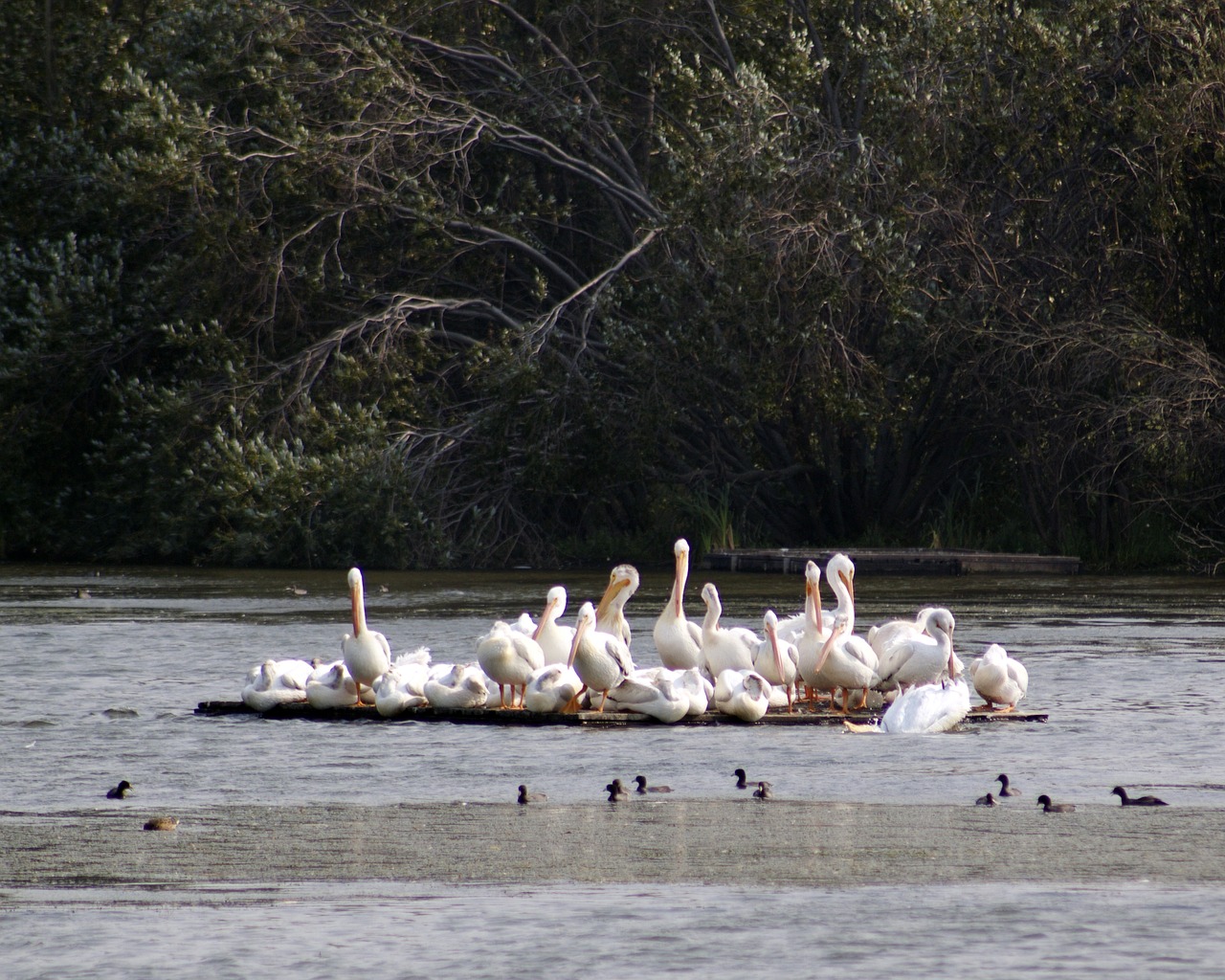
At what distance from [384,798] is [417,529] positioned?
18.6 metres

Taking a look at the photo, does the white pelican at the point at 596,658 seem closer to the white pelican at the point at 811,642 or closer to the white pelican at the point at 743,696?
the white pelican at the point at 743,696

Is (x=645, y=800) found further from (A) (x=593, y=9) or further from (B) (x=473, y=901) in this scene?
(A) (x=593, y=9)

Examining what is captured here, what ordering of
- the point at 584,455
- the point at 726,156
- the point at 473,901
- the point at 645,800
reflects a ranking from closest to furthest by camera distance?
the point at 473,901 < the point at 645,800 < the point at 726,156 < the point at 584,455

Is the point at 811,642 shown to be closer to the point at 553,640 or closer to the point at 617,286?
the point at 553,640

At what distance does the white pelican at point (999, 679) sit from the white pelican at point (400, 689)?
295cm

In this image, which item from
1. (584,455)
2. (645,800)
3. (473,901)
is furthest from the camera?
(584,455)

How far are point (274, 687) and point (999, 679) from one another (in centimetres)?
387

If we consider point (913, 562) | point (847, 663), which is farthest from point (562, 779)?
point (913, 562)

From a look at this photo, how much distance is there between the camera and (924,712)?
10789 millimetres

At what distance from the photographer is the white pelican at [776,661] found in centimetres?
1166

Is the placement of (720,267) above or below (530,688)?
above

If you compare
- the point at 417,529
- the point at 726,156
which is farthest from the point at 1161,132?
the point at 417,529

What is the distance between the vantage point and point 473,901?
6301 mm

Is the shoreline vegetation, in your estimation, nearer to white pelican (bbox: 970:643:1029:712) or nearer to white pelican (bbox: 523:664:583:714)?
white pelican (bbox: 970:643:1029:712)
